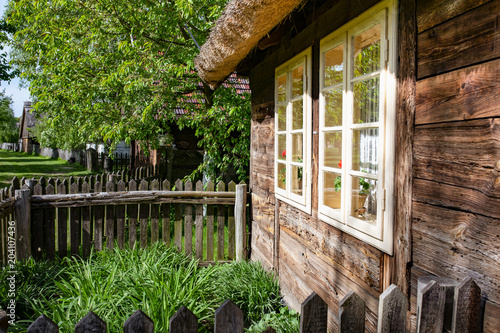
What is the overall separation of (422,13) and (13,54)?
25.6 metres

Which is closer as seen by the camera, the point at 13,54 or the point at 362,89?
the point at 362,89

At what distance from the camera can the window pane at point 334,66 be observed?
9.64ft

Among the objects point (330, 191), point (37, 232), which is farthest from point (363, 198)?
point (37, 232)

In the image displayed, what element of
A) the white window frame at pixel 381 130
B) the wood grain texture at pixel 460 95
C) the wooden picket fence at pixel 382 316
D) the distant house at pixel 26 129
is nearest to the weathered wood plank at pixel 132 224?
the white window frame at pixel 381 130

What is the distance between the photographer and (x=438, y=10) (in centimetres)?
179

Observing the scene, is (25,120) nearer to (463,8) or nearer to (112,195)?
(112,195)

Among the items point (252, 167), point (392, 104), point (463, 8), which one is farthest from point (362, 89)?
point (252, 167)

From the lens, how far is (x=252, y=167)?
215 inches

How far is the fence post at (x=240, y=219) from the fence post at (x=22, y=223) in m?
2.77

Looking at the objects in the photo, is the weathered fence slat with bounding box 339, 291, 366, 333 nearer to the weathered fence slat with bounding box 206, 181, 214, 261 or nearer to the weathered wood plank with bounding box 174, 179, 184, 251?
the weathered fence slat with bounding box 206, 181, 214, 261

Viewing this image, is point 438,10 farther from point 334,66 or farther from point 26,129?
point 26,129

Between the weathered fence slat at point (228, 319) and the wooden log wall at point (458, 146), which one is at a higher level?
the wooden log wall at point (458, 146)

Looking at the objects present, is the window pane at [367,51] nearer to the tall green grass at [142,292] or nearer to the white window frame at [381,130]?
the white window frame at [381,130]

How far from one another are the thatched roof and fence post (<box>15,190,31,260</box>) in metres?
2.85
